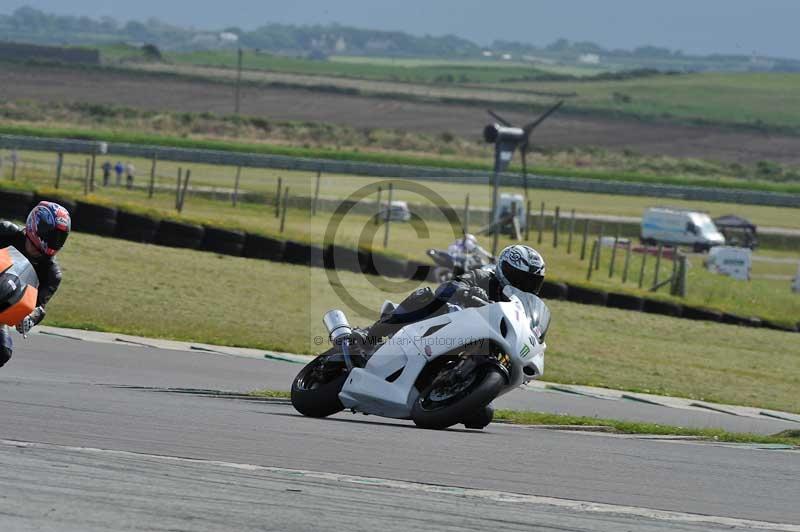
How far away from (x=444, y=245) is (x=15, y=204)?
1429cm

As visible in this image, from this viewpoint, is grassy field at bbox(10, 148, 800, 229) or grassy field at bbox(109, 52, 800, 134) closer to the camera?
grassy field at bbox(10, 148, 800, 229)

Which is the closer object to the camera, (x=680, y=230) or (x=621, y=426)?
(x=621, y=426)

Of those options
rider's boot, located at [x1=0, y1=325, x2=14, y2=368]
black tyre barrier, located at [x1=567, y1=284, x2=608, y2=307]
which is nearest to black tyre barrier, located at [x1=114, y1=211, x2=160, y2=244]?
black tyre barrier, located at [x1=567, y1=284, x2=608, y2=307]

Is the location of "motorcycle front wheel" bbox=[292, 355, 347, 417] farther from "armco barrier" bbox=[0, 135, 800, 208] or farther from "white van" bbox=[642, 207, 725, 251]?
"white van" bbox=[642, 207, 725, 251]

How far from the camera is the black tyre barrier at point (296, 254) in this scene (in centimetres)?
2802

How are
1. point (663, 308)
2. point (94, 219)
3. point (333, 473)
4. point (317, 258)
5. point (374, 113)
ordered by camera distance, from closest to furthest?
point (333, 473), point (94, 219), point (317, 258), point (663, 308), point (374, 113)

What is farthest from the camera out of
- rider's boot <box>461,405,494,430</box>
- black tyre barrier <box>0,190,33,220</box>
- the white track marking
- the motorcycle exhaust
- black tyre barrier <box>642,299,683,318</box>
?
black tyre barrier <box>642,299,683,318</box>

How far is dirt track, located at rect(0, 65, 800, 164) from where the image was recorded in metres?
105

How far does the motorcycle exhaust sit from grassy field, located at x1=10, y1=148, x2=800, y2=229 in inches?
1075

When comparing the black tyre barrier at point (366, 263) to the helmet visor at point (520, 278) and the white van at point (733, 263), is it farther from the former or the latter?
the white van at point (733, 263)

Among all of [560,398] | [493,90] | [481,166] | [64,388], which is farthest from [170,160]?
[493,90]

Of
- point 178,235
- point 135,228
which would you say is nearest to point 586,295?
point 178,235

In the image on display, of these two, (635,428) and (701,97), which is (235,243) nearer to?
(635,428)

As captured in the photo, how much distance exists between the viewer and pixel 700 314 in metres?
30.4
